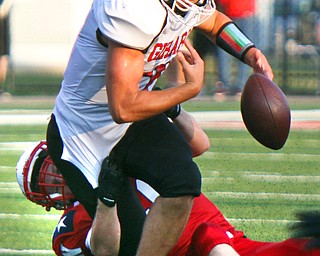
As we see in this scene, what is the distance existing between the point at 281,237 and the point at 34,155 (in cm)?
141

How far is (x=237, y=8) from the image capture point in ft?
39.0

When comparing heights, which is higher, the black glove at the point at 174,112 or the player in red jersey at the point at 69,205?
the black glove at the point at 174,112

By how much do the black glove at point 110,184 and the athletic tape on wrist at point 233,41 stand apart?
0.89 m

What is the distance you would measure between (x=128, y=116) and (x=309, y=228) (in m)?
0.98

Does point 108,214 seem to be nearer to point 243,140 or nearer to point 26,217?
point 26,217

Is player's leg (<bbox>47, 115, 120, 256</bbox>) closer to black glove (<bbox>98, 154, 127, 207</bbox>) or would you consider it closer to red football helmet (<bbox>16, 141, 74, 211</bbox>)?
black glove (<bbox>98, 154, 127, 207</bbox>)

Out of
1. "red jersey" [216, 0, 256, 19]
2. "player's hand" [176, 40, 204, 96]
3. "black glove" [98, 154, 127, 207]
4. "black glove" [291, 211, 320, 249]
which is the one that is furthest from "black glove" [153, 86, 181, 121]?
"red jersey" [216, 0, 256, 19]

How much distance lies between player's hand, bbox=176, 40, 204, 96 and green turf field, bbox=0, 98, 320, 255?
1358 millimetres

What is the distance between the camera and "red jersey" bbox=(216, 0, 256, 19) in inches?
459

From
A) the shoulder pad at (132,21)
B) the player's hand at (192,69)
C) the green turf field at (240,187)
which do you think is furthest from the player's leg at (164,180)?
the green turf field at (240,187)

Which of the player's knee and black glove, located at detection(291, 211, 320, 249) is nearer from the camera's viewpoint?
black glove, located at detection(291, 211, 320, 249)

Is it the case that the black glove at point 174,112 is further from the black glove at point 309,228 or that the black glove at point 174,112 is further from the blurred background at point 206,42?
the blurred background at point 206,42

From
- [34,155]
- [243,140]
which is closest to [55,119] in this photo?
[34,155]

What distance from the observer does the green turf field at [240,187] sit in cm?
524
